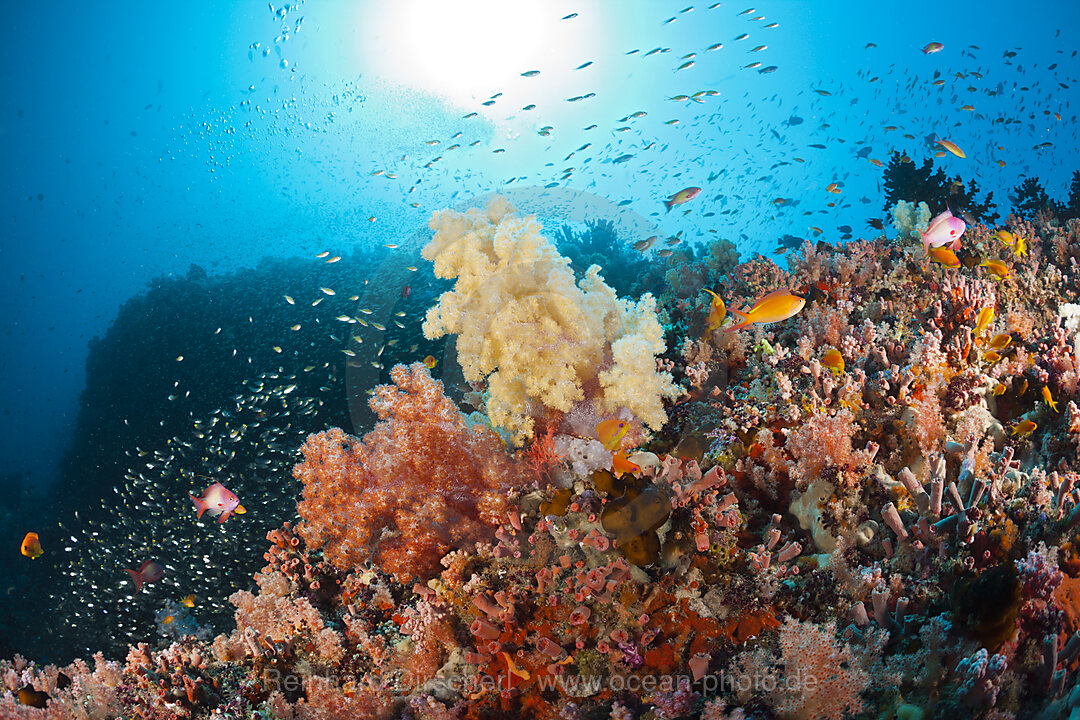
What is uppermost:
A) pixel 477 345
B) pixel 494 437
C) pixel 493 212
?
pixel 493 212

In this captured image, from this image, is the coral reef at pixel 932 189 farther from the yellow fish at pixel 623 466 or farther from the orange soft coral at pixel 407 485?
the orange soft coral at pixel 407 485

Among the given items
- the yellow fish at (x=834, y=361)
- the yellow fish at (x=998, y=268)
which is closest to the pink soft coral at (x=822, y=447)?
the yellow fish at (x=834, y=361)

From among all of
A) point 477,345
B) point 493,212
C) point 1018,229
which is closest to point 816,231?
point 1018,229

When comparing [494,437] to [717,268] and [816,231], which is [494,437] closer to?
[717,268]

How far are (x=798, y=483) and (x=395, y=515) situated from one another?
3229 millimetres

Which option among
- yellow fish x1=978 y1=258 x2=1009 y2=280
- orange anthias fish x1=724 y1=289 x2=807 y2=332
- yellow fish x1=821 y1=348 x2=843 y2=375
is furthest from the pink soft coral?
yellow fish x1=978 y1=258 x2=1009 y2=280

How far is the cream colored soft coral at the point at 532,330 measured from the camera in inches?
170

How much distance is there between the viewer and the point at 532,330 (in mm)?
4312

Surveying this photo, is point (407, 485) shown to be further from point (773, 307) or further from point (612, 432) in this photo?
point (773, 307)

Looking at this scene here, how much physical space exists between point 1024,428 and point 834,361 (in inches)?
51.4

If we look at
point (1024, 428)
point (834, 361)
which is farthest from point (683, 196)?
point (1024, 428)

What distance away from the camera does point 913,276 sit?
6031 millimetres

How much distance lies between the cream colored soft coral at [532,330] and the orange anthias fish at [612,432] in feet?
1.46

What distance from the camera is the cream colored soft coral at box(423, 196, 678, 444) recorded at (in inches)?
170
